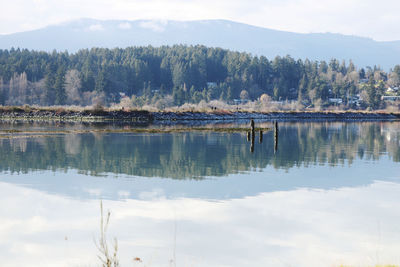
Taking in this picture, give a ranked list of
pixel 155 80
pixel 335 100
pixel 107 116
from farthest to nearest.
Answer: pixel 155 80 → pixel 335 100 → pixel 107 116

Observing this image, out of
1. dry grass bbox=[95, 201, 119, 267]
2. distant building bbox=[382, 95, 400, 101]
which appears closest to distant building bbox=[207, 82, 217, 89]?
distant building bbox=[382, 95, 400, 101]

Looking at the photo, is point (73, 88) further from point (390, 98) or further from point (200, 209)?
point (200, 209)

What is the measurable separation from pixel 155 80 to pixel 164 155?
151337mm

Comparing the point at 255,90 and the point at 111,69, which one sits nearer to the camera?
the point at 111,69

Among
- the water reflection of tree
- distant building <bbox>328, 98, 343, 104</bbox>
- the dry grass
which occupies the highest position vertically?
distant building <bbox>328, 98, 343, 104</bbox>

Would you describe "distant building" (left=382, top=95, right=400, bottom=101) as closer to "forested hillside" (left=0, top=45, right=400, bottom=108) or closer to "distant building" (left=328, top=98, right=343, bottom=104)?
"forested hillside" (left=0, top=45, right=400, bottom=108)

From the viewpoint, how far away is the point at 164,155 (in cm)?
3152

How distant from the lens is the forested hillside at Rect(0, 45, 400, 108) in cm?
14050

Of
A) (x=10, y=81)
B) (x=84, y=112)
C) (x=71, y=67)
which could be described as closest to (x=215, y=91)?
(x=71, y=67)

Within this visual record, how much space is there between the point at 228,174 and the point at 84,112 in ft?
212

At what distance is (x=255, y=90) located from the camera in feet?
601

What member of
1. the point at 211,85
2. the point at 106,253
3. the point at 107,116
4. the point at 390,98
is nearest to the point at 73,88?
the point at 211,85

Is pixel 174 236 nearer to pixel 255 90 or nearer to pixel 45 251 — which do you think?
pixel 45 251

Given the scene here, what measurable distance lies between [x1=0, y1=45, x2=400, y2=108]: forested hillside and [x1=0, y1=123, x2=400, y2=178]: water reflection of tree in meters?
82.4
